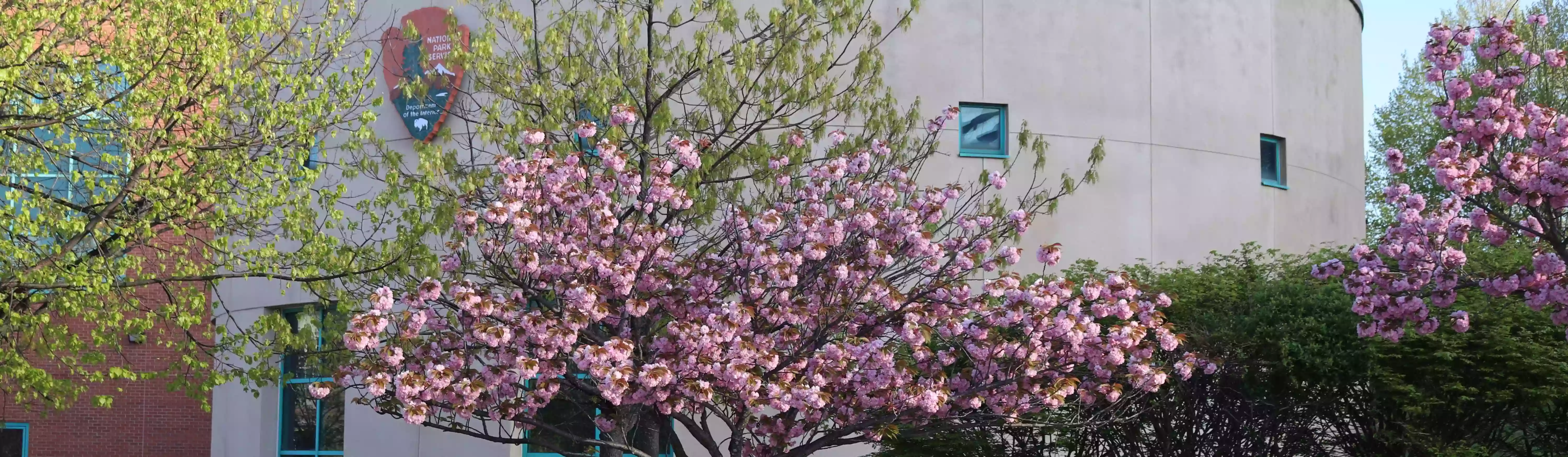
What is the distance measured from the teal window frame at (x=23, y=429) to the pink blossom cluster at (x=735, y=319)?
1731 centimetres

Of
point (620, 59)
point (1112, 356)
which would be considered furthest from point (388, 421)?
point (1112, 356)

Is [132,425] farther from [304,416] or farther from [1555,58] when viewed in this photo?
[1555,58]

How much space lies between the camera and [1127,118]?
1812 centimetres

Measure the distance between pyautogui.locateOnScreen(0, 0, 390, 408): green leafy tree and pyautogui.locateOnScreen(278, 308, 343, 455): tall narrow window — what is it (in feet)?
20.5

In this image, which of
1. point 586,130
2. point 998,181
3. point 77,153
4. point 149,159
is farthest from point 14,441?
point 998,181

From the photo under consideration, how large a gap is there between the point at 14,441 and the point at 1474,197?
974 inches

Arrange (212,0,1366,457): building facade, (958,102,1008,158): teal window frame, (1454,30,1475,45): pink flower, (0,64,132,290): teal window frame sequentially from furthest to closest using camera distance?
1. (212,0,1366,457): building facade
2. (958,102,1008,158): teal window frame
3. (0,64,132,290): teal window frame
4. (1454,30,1475,45): pink flower

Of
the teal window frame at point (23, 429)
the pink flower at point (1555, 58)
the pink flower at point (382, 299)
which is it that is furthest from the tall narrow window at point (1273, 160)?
the teal window frame at point (23, 429)

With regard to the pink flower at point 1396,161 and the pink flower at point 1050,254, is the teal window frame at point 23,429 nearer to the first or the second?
the pink flower at point 1050,254

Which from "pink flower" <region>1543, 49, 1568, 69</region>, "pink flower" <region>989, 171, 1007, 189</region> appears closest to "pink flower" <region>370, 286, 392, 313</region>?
"pink flower" <region>989, 171, 1007, 189</region>

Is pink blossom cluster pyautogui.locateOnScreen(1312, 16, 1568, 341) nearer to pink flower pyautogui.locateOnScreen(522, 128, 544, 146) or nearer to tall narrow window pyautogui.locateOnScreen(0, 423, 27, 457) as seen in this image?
pink flower pyautogui.locateOnScreen(522, 128, 544, 146)

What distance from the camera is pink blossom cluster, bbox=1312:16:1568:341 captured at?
9.09 m

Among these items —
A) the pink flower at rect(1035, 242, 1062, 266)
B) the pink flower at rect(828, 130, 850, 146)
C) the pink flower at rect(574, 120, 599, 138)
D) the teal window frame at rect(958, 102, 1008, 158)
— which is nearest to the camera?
the pink flower at rect(1035, 242, 1062, 266)

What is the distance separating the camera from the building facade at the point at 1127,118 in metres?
17.6
